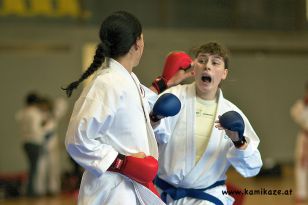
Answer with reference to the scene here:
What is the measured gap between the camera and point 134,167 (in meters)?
2.90

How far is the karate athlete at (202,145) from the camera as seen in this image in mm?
3561

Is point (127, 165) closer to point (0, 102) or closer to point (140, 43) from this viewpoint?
point (140, 43)

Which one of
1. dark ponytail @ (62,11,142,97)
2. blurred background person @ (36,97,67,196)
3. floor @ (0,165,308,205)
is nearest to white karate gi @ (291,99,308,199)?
floor @ (0,165,308,205)

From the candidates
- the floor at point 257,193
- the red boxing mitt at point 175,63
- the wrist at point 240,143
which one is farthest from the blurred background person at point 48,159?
the wrist at point 240,143

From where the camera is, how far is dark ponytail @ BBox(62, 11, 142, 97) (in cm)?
303

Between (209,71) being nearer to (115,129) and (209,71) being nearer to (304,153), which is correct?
(115,129)

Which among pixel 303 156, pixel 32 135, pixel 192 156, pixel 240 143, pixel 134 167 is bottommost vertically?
pixel 303 156

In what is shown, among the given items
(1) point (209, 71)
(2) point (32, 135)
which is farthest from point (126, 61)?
(2) point (32, 135)

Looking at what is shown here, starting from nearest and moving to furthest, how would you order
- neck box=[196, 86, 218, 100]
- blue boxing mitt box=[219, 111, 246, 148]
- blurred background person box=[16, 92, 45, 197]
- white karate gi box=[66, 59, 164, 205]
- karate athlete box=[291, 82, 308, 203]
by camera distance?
white karate gi box=[66, 59, 164, 205]
blue boxing mitt box=[219, 111, 246, 148]
neck box=[196, 86, 218, 100]
karate athlete box=[291, 82, 308, 203]
blurred background person box=[16, 92, 45, 197]

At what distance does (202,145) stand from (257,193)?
0.48 m

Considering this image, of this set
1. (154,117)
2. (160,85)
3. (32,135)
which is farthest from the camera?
(32,135)

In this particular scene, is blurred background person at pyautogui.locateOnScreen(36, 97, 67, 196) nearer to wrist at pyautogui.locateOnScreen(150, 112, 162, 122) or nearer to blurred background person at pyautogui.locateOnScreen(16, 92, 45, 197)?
blurred background person at pyautogui.locateOnScreen(16, 92, 45, 197)

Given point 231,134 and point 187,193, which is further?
point 187,193

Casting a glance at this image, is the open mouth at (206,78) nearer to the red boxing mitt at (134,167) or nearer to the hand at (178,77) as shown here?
the hand at (178,77)
